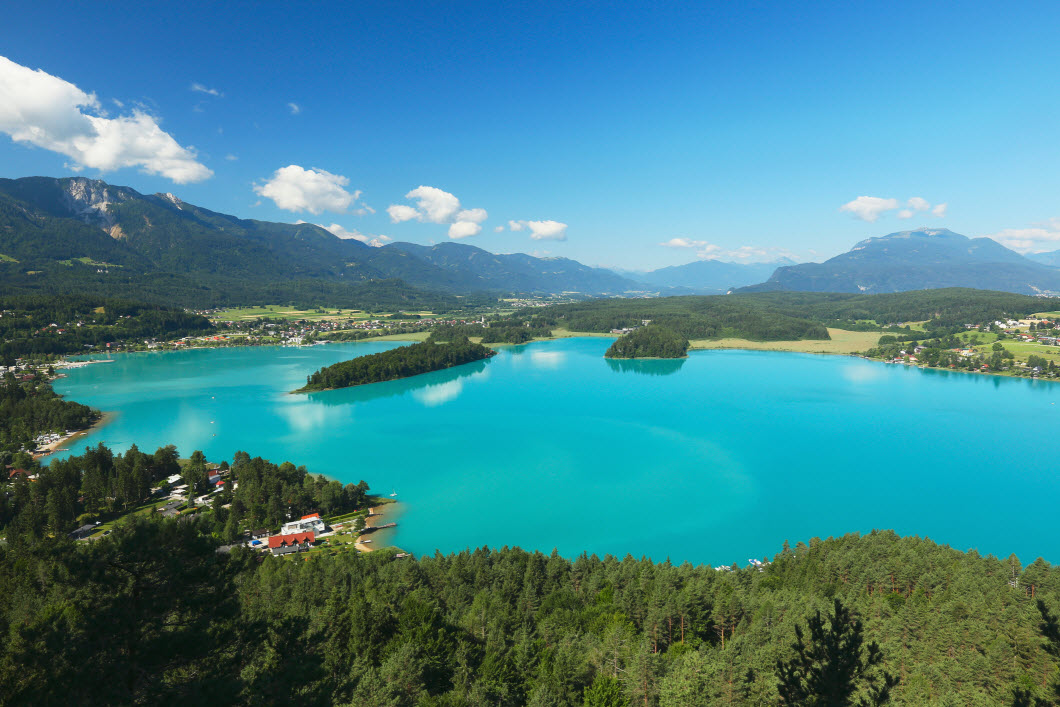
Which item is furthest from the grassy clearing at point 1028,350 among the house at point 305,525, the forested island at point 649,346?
the house at point 305,525

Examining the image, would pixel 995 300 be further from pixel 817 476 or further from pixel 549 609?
pixel 549 609

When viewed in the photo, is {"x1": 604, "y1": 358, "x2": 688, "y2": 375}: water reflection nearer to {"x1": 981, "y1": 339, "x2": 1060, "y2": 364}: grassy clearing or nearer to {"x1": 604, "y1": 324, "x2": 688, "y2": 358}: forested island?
{"x1": 604, "y1": 324, "x2": 688, "y2": 358}: forested island

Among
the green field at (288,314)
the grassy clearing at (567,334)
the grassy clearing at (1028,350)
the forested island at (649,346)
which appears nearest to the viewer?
the grassy clearing at (1028,350)

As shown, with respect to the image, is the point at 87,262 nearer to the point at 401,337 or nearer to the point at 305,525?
the point at 401,337

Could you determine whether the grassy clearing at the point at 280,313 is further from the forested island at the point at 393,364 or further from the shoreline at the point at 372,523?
the shoreline at the point at 372,523

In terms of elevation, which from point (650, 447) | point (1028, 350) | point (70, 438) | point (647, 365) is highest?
point (1028, 350)

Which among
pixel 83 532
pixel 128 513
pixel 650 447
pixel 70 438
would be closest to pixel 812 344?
pixel 650 447

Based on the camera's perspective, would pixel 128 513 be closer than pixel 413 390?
Yes
